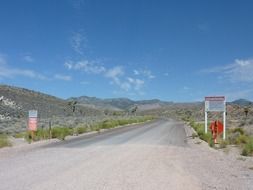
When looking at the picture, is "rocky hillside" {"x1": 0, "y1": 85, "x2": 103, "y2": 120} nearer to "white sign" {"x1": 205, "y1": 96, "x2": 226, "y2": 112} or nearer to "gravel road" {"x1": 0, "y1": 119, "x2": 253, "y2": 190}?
"white sign" {"x1": 205, "y1": 96, "x2": 226, "y2": 112}

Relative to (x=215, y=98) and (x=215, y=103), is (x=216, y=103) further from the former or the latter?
(x=215, y=98)

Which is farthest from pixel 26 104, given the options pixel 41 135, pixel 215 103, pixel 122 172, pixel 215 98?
pixel 122 172

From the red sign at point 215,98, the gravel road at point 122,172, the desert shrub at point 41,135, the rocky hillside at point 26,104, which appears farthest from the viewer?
the rocky hillside at point 26,104

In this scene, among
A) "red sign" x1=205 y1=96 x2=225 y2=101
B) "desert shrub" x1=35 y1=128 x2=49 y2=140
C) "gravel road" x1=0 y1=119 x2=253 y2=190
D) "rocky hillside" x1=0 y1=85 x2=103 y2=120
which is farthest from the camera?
"rocky hillside" x1=0 y1=85 x2=103 y2=120

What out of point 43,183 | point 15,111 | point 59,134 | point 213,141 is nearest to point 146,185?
point 43,183

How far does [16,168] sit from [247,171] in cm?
789

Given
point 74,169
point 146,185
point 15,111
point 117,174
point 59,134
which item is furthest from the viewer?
point 15,111

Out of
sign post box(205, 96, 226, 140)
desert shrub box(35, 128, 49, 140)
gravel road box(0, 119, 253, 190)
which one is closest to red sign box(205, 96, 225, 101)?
sign post box(205, 96, 226, 140)

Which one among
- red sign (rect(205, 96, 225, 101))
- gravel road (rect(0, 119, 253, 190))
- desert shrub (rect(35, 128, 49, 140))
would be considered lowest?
gravel road (rect(0, 119, 253, 190))

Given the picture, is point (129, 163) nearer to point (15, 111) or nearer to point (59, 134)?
point (59, 134)

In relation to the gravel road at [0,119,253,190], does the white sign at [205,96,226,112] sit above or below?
above

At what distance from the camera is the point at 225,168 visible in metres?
14.9

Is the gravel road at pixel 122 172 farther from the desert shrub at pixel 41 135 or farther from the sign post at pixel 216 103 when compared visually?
the desert shrub at pixel 41 135

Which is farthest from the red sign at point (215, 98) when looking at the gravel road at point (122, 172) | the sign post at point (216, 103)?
the gravel road at point (122, 172)
